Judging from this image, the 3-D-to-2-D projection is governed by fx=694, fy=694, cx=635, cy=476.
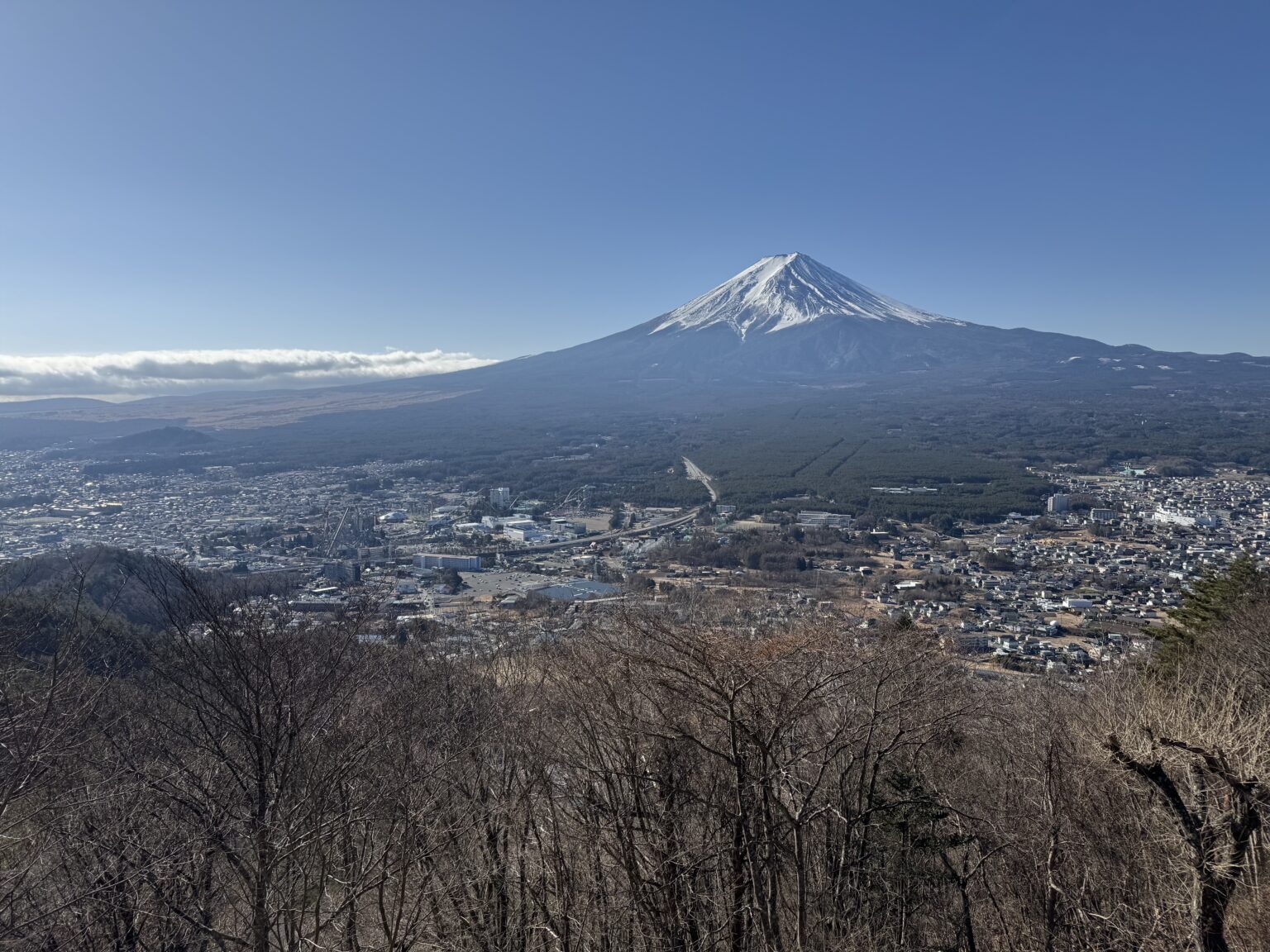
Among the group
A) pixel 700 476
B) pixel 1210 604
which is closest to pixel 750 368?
pixel 700 476

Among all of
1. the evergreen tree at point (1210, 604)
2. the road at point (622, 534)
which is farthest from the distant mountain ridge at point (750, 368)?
the evergreen tree at point (1210, 604)

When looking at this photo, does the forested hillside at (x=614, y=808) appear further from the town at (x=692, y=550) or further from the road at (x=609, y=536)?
the road at (x=609, y=536)

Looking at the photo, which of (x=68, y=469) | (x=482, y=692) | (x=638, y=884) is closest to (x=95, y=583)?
(x=482, y=692)

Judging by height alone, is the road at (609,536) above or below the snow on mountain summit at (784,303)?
below

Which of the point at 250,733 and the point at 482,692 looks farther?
the point at 482,692

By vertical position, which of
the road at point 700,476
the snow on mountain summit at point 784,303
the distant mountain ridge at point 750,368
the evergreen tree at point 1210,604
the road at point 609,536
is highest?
the snow on mountain summit at point 784,303

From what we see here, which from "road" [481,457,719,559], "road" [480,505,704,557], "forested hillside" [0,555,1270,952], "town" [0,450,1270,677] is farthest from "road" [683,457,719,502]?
"forested hillside" [0,555,1270,952]

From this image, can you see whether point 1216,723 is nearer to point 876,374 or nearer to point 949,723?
point 949,723
